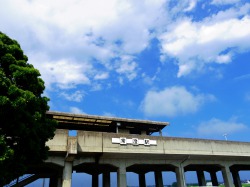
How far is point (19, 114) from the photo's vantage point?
11695mm

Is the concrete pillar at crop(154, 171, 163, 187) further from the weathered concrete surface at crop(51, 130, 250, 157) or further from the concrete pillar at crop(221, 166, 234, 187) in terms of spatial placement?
the weathered concrete surface at crop(51, 130, 250, 157)

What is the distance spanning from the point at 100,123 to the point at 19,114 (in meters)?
18.6

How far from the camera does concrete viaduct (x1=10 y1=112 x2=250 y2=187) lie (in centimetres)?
2284

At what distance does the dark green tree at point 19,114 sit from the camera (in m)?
11.3

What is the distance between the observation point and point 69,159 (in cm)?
2259

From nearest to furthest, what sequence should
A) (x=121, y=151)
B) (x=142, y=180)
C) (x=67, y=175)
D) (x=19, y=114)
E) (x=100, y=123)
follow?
1. (x=19, y=114)
2. (x=67, y=175)
3. (x=121, y=151)
4. (x=100, y=123)
5. (x=142, y=180)

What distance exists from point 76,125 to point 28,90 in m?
17.7

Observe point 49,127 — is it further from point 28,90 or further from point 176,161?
point 176,161

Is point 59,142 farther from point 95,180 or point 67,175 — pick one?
point 95,180

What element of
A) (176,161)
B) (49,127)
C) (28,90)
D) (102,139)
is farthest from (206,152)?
(28,90)

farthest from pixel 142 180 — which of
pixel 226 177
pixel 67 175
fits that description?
pixel 67 175

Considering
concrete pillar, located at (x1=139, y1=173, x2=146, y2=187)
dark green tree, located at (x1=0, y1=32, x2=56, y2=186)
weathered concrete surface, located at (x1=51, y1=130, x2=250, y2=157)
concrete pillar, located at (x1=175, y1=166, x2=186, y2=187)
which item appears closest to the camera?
dark green tree, located at (x1=0, y1=32, x2=56, y2=186)

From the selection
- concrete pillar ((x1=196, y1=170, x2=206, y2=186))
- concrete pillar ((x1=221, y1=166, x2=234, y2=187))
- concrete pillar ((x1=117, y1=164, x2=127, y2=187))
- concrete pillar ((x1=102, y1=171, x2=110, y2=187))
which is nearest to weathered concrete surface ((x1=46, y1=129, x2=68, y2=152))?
concrete pillar ((x1=117, y1=164, x2=127, y2=187))

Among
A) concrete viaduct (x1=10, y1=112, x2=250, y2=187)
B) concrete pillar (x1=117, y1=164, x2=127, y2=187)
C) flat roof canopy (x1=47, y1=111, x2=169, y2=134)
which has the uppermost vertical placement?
flat roof canopy (x1=47, y1=111, x2=169, y2=134)
